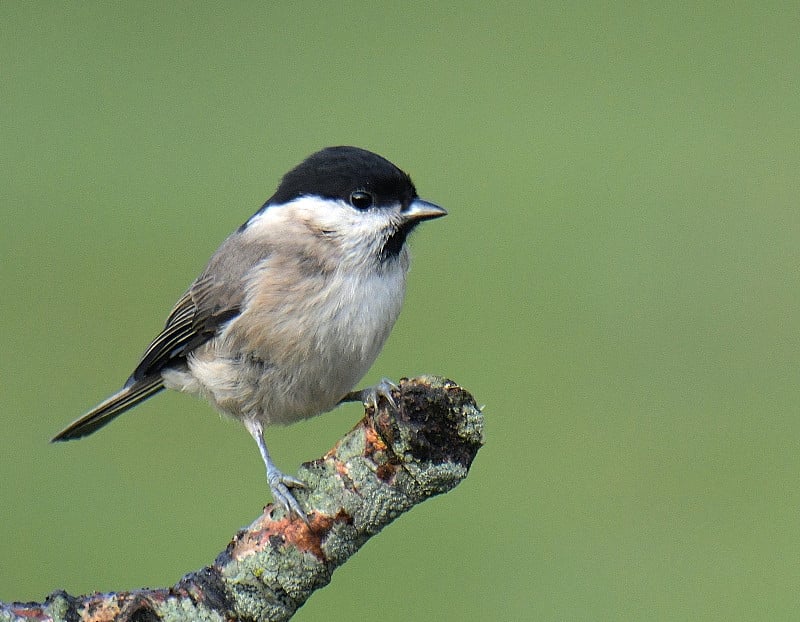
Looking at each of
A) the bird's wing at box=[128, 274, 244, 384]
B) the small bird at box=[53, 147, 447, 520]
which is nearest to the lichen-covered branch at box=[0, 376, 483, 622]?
the small bird at box=[53, 147, 447, 520]

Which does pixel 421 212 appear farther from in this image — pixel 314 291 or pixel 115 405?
pixel 115 405

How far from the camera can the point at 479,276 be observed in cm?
661

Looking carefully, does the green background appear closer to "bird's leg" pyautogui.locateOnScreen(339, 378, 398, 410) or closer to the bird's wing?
the bird's wing

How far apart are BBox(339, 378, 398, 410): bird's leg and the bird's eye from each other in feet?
1.50

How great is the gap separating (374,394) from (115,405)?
1415 mm

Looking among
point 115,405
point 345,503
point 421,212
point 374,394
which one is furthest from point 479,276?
point 345,503

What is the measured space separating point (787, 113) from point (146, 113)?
14.0ft

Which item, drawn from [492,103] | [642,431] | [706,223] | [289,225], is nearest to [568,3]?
[492,103]

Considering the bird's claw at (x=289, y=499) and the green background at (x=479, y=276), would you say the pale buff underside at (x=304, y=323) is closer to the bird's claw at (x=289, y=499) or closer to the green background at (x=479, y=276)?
the bird's claw at (x=289, y=499)

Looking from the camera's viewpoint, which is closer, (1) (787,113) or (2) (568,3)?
(1) (787,113)

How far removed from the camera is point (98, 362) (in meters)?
6.27

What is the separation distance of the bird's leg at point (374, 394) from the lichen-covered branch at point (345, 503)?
3 cm

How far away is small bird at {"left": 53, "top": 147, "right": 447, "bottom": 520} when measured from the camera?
3.02m

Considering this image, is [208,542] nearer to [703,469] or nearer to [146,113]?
[703,469]
